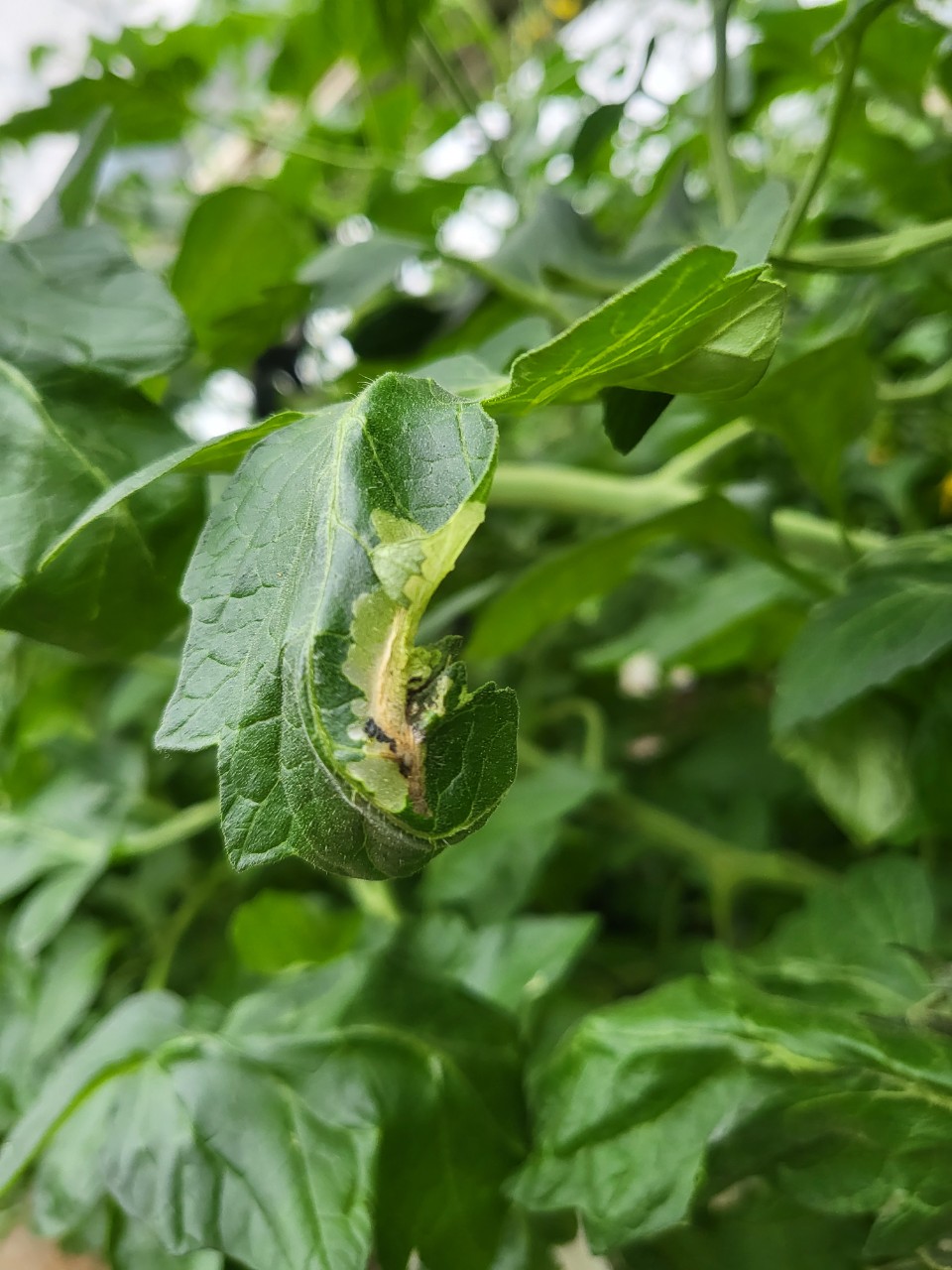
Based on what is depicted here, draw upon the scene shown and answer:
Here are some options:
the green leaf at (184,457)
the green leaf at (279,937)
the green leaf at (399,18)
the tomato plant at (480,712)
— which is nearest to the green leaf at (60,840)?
the tomato plant at (480,712)

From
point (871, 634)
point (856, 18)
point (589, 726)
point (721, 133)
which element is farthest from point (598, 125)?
point (589, 726)

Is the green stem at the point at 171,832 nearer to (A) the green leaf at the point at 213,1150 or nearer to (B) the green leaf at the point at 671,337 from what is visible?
(A) the green leaf at the point at 213,1150

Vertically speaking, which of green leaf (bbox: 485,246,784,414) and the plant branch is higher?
green leaf (bbox: 485,246,784,414)

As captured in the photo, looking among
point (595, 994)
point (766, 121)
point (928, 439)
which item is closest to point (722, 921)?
point (595, 994)

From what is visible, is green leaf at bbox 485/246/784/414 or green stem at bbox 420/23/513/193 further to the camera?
green stem at bbox 420/23/513/193

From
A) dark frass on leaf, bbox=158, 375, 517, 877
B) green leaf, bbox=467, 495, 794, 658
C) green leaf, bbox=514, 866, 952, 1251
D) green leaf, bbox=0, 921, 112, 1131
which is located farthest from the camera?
green leaf, bbox=0, 921, 112, 1131

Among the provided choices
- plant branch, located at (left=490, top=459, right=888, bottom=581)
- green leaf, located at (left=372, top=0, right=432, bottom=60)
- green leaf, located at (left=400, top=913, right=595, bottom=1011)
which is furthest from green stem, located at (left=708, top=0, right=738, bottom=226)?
green leaf, located at (left=400, top=913, right=595, bottom=1011)

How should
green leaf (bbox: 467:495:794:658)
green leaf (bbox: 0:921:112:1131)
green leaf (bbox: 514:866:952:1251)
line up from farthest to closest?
green leaf (bbox: 0:921:112:1131) → green leaf (bbox: 467:495:794:658) → green leaf (bbox: 514:866:952:1251)

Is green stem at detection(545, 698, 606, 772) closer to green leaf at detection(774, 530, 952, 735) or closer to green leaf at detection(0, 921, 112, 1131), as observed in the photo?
green leaf at detection(774, 530, 952, 735)
